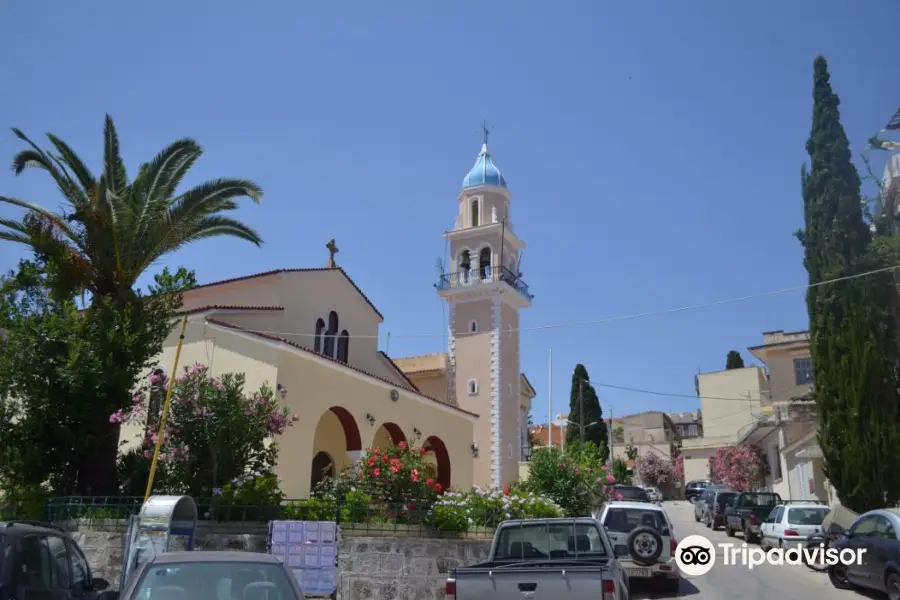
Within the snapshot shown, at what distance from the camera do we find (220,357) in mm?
18641

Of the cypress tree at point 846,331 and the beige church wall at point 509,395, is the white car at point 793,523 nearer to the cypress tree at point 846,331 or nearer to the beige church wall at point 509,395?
the cypress tree at point 846,331

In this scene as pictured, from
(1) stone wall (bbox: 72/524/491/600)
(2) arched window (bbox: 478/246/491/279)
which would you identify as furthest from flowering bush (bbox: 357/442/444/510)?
(2) arched window (bbox: 478/246/491/279)

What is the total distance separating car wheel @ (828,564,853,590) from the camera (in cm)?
1322

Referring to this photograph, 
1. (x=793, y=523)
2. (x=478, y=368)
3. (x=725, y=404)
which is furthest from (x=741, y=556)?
(x=725, y=404)

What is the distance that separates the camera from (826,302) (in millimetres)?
21688

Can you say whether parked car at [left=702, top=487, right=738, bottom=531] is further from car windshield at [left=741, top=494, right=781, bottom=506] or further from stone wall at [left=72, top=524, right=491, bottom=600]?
A: stone wall at [left=72, top=524, right=491, bottom=600]

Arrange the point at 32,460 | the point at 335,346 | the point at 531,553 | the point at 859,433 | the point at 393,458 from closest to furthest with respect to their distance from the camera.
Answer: the point at 531,553, the point at 32,460, the point at 393,458, the point at 859,433, the point at 335,346

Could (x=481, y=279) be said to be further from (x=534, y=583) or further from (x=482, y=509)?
(x=534, y=583)

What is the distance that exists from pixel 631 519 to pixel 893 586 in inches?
199

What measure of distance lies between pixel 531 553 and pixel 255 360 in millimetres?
11087

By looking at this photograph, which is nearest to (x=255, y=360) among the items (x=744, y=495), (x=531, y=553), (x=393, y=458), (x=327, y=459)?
(x=393, y=458)

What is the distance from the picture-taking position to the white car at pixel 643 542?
43.1 feet

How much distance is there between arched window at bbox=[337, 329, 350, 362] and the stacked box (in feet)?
45.3

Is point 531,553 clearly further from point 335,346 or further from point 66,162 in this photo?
point 335,346
